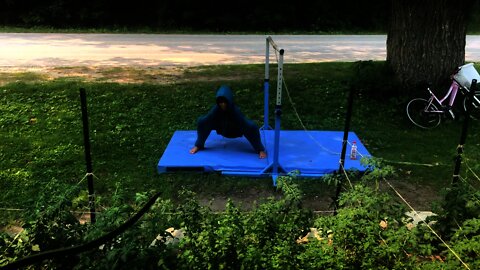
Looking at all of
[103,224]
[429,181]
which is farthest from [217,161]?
[103,224]

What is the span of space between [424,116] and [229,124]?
3.44m

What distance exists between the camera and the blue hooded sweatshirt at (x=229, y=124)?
5.74m

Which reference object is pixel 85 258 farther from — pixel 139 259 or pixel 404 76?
pixel 404 76

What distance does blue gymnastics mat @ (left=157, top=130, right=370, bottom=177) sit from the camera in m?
5.54

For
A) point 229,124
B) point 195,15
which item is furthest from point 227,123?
point 195,15

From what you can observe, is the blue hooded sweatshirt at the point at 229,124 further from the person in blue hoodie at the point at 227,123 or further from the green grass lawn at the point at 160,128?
the green grass lawn at the point at 160,128

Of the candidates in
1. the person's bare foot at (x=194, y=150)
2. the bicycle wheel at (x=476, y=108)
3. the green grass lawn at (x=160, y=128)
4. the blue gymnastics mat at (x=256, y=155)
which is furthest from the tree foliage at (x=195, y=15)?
the person's bare foot at (x=194, y=150)

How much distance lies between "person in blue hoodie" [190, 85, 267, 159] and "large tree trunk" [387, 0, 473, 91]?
3.67 m

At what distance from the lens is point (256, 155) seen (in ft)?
19.5

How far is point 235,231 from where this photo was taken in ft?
9.51

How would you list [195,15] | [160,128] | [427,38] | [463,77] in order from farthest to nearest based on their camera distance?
[195,15]
[427,38]
[463,77]
[160,128]

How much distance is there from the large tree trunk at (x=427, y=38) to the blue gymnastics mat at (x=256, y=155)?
2.08m

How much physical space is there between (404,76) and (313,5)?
48.0ft

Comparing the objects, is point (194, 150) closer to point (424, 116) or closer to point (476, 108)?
point (424, 116)
